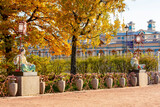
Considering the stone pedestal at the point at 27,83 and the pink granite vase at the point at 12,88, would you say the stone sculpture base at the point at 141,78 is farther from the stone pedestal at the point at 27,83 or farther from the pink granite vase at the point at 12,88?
the pink granite vase at the point at 12,88

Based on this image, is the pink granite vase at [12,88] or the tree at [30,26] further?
the tree at [30,26]

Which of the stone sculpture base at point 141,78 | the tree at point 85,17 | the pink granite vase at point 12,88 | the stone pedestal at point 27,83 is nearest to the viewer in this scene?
the pink granite vase at point 12,88

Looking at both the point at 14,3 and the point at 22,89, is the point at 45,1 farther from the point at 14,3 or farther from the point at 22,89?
the point at 22,89

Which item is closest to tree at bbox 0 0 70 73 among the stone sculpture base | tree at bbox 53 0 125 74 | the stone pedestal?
tree at bbox 53 0 125 74

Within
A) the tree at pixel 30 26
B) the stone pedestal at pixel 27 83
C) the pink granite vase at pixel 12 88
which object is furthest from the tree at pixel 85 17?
the pink granite vase at pixel 12 88

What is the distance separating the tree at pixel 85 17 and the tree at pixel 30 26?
0.71 m

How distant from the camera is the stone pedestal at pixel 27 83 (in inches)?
490

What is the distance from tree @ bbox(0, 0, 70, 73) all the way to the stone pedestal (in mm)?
3597

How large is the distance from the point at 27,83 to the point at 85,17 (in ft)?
19.5

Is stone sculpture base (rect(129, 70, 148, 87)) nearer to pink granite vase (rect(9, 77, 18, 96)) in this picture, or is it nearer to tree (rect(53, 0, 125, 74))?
tree (rect(53, 0, 125, 74))

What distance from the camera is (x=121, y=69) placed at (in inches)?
945

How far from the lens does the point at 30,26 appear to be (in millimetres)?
17328

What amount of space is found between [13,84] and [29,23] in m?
5.93

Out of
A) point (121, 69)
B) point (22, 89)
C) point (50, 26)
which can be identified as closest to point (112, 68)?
point (121, 69)
